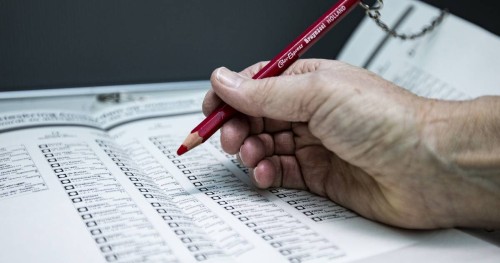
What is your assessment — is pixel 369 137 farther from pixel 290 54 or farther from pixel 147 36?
pixel 147 36

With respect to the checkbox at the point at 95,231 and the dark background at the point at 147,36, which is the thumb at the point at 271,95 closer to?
the checkbox at the point at 95,231

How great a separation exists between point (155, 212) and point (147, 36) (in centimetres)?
38

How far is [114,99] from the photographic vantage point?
0.76m

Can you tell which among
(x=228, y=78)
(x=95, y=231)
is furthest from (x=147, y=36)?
(x=95, y=231)

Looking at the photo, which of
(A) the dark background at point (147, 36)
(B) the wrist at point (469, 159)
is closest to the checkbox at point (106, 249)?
(B) the wrist at point (469, 159)

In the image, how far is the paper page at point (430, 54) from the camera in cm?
71

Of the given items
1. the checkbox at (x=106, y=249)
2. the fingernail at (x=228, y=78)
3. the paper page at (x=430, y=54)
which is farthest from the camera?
the paper page at (x=430, y=54)

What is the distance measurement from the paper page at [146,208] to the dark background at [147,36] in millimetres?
110

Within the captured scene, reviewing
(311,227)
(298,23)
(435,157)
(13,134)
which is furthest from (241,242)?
(298,23)

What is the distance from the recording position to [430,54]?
782 mm

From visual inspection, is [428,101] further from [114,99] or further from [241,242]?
[114,99]

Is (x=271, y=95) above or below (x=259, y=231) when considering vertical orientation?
above

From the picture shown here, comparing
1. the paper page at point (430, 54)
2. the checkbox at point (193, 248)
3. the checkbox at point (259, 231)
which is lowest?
the checkbox at point (193, 248)

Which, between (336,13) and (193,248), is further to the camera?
(336,13)
